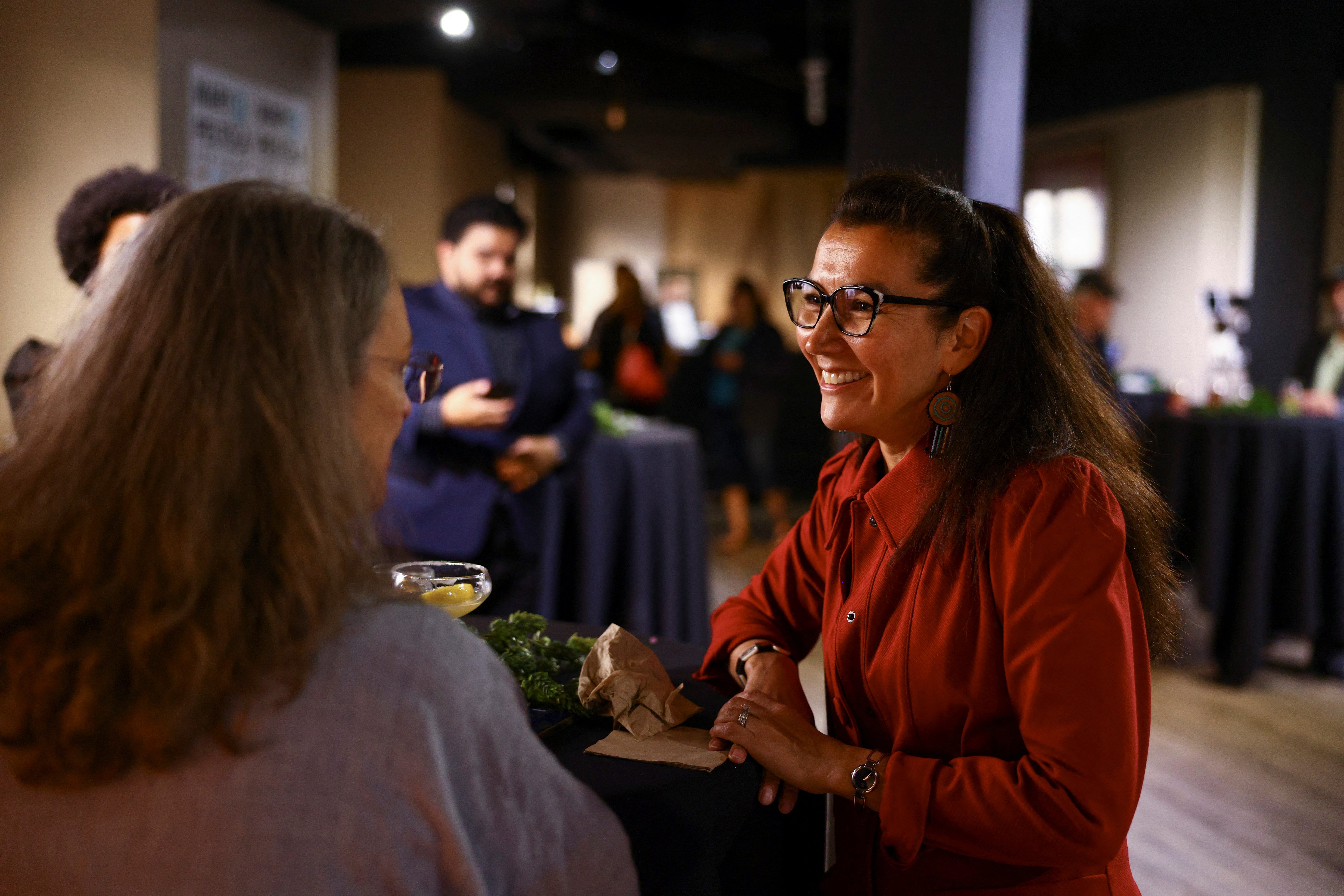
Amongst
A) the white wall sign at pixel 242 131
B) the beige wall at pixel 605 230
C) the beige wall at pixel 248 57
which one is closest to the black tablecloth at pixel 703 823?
the beige wall at pixel 248 57

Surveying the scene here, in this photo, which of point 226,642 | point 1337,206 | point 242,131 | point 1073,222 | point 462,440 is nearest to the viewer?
point 226,642

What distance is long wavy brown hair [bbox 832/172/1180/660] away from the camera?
1.27 metres

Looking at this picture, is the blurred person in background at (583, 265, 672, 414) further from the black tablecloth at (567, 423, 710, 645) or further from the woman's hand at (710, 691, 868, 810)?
the woman's hand at (710, 691, 868, 810)

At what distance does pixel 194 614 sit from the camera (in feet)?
2.52

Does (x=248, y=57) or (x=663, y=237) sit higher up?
(x=663, y=237)

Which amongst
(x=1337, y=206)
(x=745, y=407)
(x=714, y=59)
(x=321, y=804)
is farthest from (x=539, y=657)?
(x=1337, y=206)

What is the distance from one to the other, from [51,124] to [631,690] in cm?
322

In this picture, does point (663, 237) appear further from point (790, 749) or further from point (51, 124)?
point (790, 749)

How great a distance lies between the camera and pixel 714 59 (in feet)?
29.8

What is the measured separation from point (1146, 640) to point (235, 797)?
1.00 meters

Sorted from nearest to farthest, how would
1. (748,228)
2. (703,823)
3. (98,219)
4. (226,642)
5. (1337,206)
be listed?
1. (226,642)
2. (703,823)
3. (98,219)
4. (1337,206)
5. (748,228)

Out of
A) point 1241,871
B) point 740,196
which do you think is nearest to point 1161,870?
point 1241,871

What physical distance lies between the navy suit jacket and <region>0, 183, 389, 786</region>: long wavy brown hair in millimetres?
2031

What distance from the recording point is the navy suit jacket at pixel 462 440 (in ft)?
10.1
